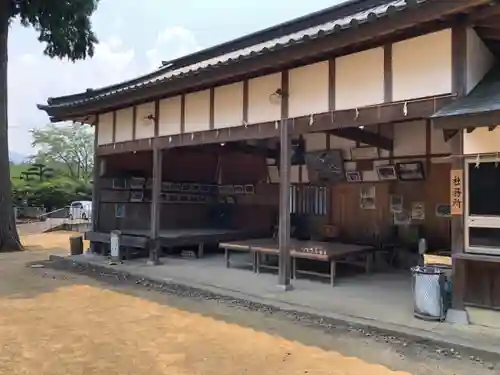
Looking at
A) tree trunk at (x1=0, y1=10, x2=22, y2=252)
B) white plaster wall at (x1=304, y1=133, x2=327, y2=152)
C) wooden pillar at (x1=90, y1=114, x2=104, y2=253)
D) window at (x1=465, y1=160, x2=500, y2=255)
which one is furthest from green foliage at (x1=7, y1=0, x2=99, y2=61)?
window at (x1=465, y1=160, x2=500, y2=255)

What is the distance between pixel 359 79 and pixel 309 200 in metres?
5.23

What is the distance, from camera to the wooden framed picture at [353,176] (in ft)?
32.0

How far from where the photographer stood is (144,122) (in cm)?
941

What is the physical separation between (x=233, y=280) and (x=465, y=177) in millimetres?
4020

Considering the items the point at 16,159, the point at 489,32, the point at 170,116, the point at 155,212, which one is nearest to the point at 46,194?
the point at 155,212

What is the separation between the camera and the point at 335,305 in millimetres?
5695

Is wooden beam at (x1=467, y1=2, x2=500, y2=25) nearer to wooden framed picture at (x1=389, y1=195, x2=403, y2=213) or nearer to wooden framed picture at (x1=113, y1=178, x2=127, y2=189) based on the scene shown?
wooden framed picture at (x1=389, y1=195, x2=403, y2=213)

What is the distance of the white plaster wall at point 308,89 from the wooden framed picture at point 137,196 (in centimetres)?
605

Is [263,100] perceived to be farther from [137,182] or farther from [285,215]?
[137,182]

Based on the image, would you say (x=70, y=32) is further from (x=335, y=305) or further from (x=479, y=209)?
(x=479, y=209)

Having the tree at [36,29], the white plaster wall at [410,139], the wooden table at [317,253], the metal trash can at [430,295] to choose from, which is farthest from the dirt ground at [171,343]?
the tree at [36,29]

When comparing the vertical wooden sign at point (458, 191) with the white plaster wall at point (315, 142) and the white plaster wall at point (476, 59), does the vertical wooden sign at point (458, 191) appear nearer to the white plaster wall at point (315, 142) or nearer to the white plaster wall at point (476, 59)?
the white plaster wall at point (476, 59)

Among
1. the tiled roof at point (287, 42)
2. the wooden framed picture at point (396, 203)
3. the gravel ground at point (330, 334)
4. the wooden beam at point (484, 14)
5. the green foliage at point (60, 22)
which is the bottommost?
the gravel ground at point (330, 334)

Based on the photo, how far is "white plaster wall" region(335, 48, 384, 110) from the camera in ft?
18.4
